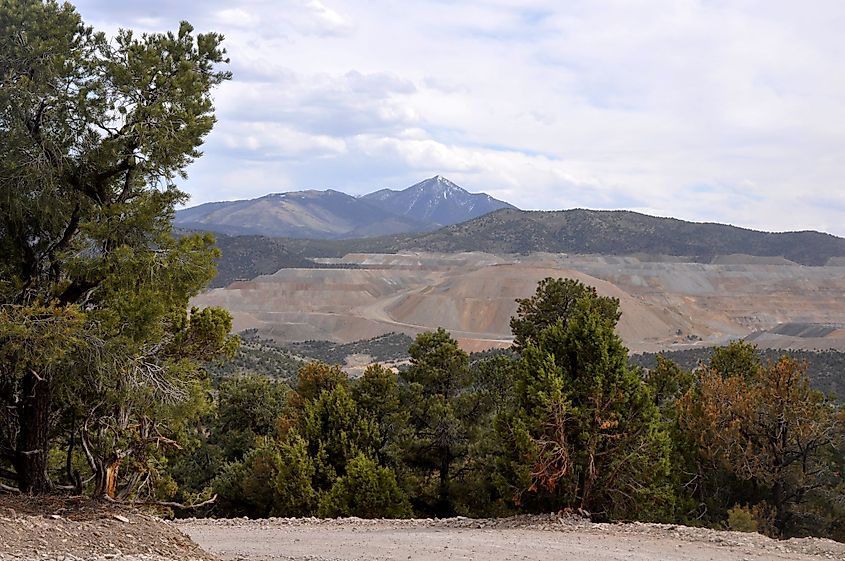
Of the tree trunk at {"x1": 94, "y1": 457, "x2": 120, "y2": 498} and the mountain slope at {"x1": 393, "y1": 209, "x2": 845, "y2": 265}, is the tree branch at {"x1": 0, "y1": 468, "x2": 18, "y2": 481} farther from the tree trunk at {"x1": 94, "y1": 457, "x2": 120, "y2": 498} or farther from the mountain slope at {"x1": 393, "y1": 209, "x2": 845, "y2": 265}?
the mountain slope at {"x1": 393, "y1": 209, "x2": 845, "y2": 265}

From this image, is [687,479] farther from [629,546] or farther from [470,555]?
[470,555]

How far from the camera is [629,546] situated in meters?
12.0

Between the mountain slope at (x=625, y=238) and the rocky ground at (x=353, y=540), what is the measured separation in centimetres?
13919

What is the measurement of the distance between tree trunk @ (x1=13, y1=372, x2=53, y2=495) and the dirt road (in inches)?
110

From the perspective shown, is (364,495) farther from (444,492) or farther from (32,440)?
(32,440)

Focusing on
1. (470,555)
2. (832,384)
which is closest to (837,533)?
(470,555)

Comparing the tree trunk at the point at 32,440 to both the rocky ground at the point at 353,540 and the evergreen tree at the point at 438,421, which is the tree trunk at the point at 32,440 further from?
the evergreen tree at the point at 438,421

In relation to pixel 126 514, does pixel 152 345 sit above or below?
above

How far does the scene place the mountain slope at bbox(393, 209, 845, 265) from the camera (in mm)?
149375

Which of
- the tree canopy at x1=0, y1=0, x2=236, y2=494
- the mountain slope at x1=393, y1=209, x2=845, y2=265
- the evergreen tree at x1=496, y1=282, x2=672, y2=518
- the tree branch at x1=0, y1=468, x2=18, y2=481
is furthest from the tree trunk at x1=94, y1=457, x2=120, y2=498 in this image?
the mountain slope at x1=393, y1=209, x2=845, y2=265

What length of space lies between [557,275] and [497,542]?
95.0 metres

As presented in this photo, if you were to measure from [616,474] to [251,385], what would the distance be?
51.9ft

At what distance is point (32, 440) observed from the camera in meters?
10.9

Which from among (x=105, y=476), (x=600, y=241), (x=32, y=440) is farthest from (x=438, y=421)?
(x=600, y=241)
